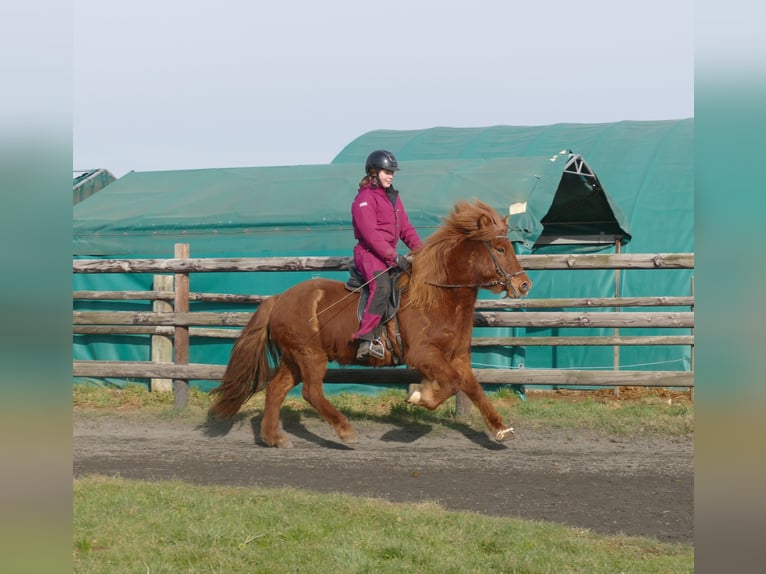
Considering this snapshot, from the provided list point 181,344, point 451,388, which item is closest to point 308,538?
point 451,388

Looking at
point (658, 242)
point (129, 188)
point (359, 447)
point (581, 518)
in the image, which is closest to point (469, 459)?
point (359, 447)

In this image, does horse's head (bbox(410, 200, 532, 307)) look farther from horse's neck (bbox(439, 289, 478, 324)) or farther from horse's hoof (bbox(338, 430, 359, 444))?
horse's hoof (bbox(338, 430, 359, 444))

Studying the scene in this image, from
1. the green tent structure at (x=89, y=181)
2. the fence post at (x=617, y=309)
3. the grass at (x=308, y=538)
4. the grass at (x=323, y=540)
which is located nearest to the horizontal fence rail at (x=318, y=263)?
the grass at (x=308, y=538)

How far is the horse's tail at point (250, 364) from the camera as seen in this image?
942 centimetres

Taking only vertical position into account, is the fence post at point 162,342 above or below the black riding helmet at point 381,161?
below

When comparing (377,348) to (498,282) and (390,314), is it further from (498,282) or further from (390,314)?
(498,282)

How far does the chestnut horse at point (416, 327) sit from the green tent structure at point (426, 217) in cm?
420

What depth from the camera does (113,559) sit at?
4.84 metres

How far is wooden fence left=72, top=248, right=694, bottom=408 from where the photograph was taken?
990cm

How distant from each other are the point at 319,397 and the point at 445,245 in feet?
6.32

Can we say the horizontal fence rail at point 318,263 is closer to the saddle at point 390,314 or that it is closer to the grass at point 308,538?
the saddle at point 390,314

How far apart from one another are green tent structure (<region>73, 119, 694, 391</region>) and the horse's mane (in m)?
4.17
